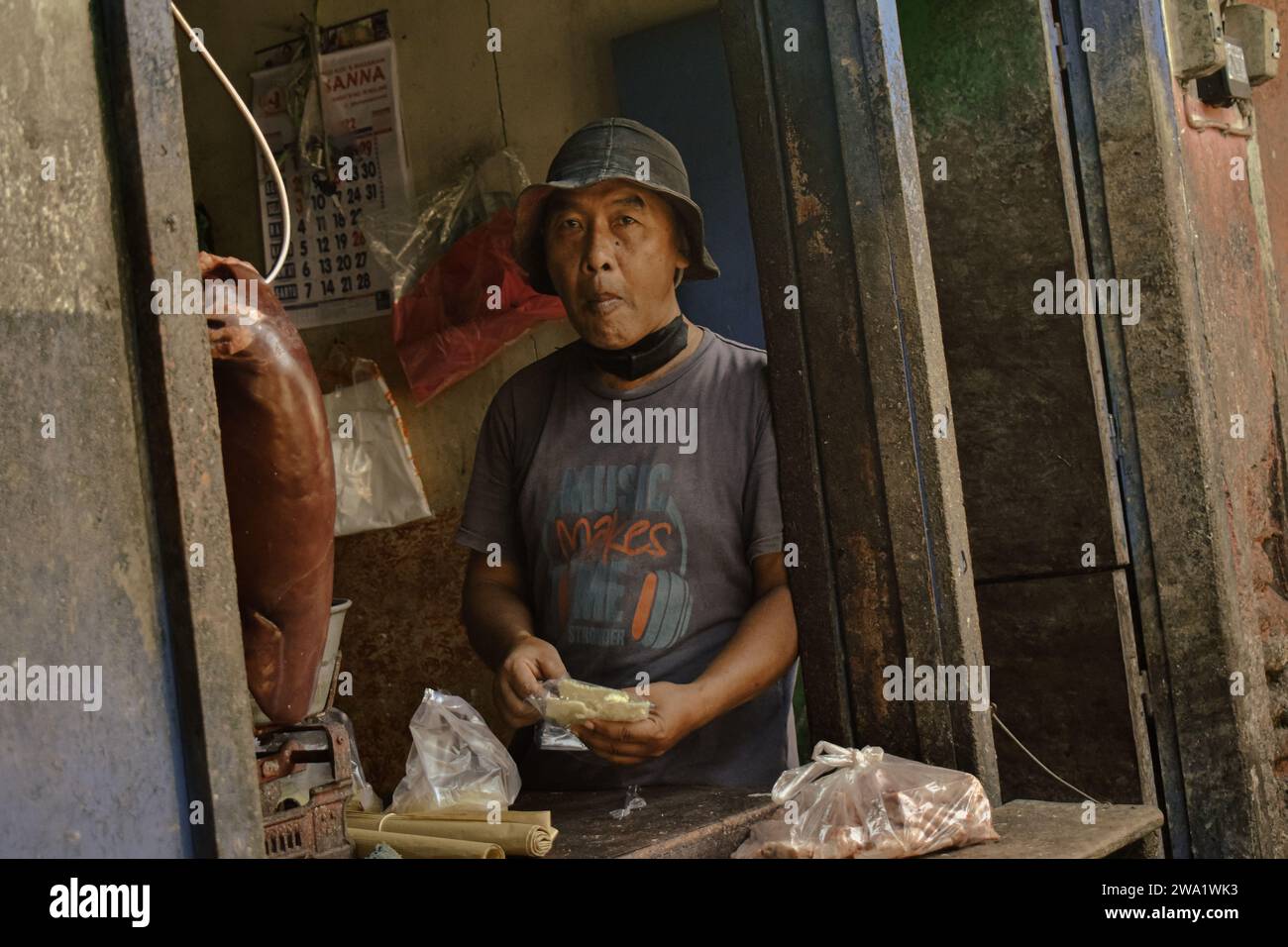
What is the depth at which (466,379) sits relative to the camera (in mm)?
5180

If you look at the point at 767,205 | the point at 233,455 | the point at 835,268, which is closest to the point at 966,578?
the point at 835,268

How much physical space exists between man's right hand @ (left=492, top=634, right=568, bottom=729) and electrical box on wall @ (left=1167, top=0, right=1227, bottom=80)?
213 centimetres

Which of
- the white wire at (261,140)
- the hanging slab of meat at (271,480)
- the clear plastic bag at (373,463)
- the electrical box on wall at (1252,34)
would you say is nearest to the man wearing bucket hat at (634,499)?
the hanging slab of meat at (271,480)

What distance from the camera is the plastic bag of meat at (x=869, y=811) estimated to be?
2416mm

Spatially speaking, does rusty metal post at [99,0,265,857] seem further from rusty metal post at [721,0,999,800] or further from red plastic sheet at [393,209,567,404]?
red plastic sheet at [393,209,567,404]

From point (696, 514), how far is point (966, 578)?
0.67m

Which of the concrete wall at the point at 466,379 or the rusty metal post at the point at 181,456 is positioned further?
the concrete wall at the point at 466,379

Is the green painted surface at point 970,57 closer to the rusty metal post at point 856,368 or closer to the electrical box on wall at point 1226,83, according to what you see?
the electrical box on wall at point 1226,83

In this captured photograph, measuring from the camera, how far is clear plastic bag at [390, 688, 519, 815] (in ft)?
8.59

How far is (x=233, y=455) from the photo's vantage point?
2059 millimetres

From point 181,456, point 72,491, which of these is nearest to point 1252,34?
point 181,456

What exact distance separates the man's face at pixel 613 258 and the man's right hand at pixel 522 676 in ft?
2.62

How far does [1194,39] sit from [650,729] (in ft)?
7.38

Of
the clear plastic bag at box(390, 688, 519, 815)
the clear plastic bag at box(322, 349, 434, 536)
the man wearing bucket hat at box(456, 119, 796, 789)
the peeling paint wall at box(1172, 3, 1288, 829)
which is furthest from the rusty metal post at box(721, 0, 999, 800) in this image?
the clear plastic bag at box(322, 349, 434, 536)
